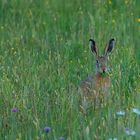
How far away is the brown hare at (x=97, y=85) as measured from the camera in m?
6.45

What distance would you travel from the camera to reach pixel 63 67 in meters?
7.62

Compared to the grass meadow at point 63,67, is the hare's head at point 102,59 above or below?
above

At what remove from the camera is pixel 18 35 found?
8945mm

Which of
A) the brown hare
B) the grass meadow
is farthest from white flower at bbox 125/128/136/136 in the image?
the brown hare

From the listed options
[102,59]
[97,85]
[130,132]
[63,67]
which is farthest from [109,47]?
[130,132]

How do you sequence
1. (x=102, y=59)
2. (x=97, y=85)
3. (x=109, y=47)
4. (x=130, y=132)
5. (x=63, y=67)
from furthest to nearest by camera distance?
1. (x=63, y=67)
2. (x=109, y=47)
3. (x=102, y=59)
4. (x=97, y=85)
5. (x=130, y=132)

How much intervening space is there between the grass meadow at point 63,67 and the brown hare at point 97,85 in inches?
3.1

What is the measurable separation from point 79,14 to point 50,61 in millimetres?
2027

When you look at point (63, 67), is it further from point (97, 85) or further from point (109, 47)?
point (97, 85)

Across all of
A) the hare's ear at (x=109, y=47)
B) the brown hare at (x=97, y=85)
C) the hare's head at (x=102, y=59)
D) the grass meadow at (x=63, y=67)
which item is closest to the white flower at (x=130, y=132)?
the grass meadow at (x=63, y=67)

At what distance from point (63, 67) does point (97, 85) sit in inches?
37.0

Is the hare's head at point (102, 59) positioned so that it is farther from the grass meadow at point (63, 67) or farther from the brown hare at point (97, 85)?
the grass meadow at point (63, 67)

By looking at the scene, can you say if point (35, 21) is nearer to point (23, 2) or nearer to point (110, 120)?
point (23, 2)

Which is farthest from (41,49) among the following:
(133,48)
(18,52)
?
(133,48)
